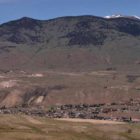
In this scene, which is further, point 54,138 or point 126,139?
point 126,139

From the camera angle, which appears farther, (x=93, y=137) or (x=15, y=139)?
(x=93, y=137)

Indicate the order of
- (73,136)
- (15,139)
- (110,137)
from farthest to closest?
(110,137)
(73,136)
(15,139)

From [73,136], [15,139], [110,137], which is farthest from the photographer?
[110,137]

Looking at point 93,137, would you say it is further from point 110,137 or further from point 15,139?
point 15,139

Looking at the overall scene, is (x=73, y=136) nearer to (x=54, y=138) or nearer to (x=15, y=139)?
(x=54, y=138)

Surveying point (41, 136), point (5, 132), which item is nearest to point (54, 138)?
point (41, 136)

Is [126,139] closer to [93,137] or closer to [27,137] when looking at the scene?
[93,137]

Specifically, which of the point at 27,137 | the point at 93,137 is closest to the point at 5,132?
the point at 27,137
